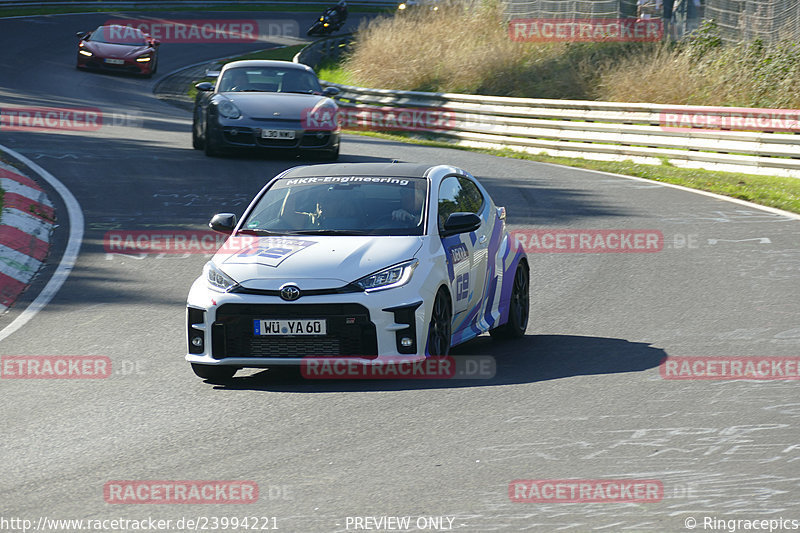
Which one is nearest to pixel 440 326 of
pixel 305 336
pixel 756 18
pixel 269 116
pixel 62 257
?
pixel 305 336

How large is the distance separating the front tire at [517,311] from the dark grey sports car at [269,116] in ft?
32.9

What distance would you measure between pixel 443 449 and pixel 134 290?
6.18 m

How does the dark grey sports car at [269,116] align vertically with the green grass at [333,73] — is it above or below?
above

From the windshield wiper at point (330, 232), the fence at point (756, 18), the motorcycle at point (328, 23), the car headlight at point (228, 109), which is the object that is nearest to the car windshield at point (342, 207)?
the windshield wiper at point (330, 232)

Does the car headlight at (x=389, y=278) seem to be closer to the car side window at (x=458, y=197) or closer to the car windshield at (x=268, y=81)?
the car side window at (x=458, y=197)

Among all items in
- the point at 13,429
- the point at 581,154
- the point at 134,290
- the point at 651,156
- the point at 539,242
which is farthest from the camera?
the point at 581,154

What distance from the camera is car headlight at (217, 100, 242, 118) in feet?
66.5

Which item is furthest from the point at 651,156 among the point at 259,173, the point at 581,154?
the point at 259,173

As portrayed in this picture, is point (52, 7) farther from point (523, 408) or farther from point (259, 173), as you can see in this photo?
point (523, 408)

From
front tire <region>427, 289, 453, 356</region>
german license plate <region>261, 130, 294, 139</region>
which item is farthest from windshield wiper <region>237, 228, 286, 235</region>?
german license plate <region>261, 130, 294, 139</region>

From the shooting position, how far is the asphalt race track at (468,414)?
18.7 feet

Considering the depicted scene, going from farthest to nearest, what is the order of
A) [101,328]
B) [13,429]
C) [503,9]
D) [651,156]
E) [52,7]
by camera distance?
[52,7] → [503,9] → [651,156] → [101,328] → [13,429]

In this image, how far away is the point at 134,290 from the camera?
39.7 ft

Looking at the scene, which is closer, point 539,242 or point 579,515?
point 579,515
